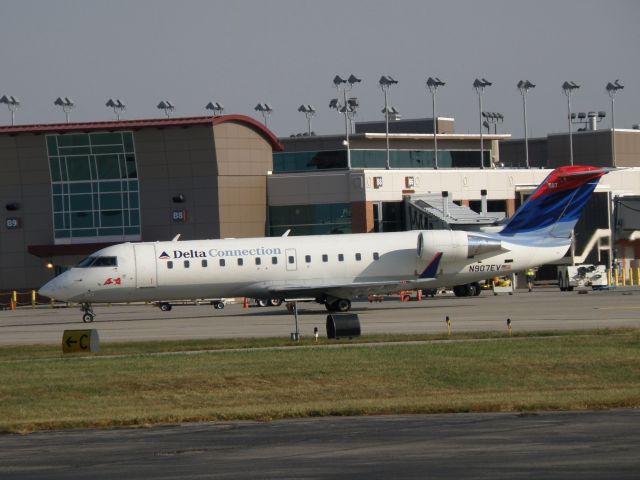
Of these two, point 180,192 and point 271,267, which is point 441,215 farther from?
point 271,267

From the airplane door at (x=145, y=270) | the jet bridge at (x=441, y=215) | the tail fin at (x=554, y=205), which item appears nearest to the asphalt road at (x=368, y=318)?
the airplane door at (x=145, y=270)

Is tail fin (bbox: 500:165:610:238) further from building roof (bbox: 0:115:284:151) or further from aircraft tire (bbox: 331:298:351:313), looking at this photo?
building roof (bbox: 0:115:284:151)

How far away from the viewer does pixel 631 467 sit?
14.1 metres

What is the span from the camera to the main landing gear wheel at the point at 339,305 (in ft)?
161

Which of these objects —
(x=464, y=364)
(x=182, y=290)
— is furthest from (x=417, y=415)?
(x=182, y=290)

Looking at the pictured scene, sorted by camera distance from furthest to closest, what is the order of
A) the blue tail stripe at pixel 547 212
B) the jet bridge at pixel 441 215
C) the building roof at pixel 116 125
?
1. the building roof at pixel 116 125
2. the jet bridge at pixel 441 215
3. the blue tail stripe at pixel 547 212

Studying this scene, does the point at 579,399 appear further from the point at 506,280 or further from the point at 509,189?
the point at 509,189

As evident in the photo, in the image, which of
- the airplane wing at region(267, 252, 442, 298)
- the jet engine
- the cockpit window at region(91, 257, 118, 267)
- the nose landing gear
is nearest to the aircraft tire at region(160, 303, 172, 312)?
the nose landing gear

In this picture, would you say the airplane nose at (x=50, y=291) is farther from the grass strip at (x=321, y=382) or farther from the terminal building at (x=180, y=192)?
the terminal building at (x=180, y=192)

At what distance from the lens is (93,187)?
76.9 metres

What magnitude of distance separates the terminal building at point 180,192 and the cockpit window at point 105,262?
25952 mm

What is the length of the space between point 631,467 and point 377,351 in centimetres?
1592

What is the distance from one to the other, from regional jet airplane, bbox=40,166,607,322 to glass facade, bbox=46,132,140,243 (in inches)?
1092

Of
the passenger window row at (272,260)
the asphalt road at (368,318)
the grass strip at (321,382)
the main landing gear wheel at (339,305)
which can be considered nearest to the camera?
the grass strip at (321,382)
